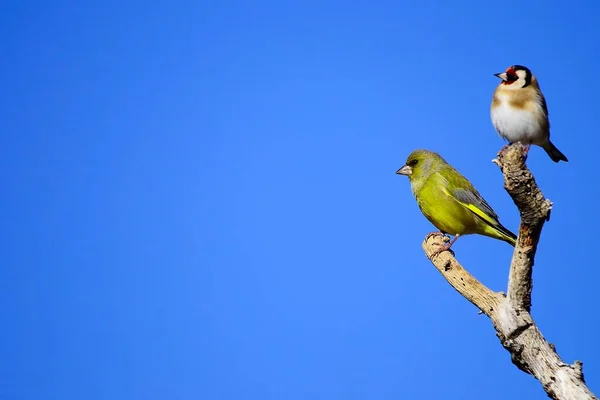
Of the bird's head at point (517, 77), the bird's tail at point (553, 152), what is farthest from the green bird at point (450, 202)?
the bird's head at point (517, 77)

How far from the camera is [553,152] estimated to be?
895 cm

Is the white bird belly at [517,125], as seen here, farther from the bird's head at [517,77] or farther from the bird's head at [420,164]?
the bird's head at [420,164]

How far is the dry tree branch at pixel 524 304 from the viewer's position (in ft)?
20.6

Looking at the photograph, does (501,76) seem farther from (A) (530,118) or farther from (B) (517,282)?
(B) (517,282)

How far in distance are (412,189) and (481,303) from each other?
9.72 ft

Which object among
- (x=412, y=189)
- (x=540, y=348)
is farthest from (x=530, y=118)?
(x=540, y=348)

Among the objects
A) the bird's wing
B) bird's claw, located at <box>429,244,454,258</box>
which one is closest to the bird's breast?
the bird's wing

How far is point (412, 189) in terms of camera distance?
10.1m

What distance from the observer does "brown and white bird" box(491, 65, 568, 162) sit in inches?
335

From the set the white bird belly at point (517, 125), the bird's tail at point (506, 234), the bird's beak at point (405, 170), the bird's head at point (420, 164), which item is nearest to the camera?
the white bird belly at point (517, 125)

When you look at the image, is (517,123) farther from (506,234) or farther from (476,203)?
(506,234)

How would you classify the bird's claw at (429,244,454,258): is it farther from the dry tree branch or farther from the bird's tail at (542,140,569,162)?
the bird's tail at (542,140,569,162)

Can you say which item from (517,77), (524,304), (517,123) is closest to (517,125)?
(517,123)

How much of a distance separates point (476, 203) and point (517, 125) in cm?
134
